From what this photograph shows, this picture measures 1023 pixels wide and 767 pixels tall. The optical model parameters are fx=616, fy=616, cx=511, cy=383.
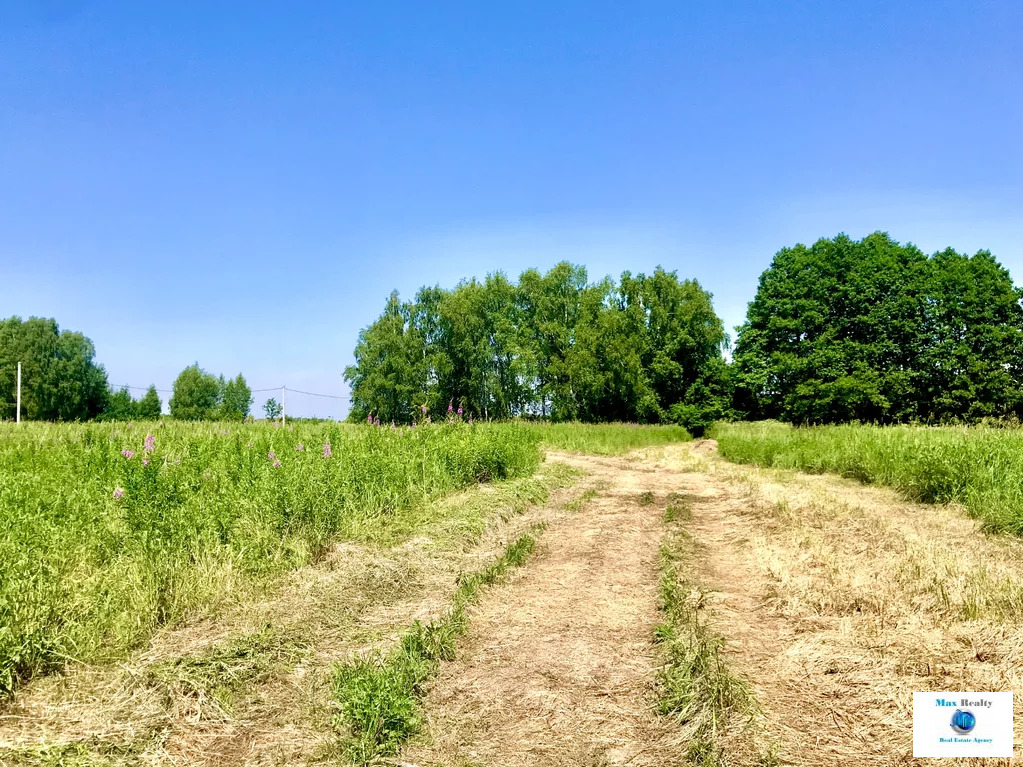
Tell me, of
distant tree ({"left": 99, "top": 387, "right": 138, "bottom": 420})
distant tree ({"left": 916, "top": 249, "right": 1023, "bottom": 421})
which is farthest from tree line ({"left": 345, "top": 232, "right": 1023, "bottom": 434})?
distant tree ({"left": 99, "top": 387, "right": 138, "bottom": 420})

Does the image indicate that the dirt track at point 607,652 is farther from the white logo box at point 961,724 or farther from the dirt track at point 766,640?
the white logo box at point 961,724

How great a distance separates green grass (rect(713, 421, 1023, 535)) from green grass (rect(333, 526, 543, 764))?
7.61 metres

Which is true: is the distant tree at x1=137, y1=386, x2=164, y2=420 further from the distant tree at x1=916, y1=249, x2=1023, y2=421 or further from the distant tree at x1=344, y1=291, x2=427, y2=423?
the distant tree at x1=916, y1=249, x2=1023, y2=421

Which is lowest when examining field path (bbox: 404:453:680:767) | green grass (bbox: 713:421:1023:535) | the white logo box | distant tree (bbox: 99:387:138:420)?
field path (bbox: 404:453:680:767)

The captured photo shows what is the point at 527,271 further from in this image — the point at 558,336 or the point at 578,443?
the point at 578,443

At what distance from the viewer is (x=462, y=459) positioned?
11852 mm

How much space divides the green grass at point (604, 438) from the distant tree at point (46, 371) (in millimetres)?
47751

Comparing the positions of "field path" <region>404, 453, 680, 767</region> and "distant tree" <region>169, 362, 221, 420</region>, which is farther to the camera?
"distant tree" <region>169, 362, 221, 420</region>

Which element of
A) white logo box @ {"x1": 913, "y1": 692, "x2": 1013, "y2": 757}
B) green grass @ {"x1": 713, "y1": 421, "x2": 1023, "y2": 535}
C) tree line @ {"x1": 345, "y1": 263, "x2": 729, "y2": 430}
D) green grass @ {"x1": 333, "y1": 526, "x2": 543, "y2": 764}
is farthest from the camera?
tree line @ {"x1": 345, "y1": 263, "x2": 729, "y2": 430}

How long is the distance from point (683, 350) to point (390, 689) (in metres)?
44.4

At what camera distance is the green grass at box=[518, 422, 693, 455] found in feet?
82.8

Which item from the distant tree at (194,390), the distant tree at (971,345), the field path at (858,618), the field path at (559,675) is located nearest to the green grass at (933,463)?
the field path at (858,618)

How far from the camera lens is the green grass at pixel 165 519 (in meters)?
4.34

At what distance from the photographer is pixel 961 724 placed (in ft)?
10.7
